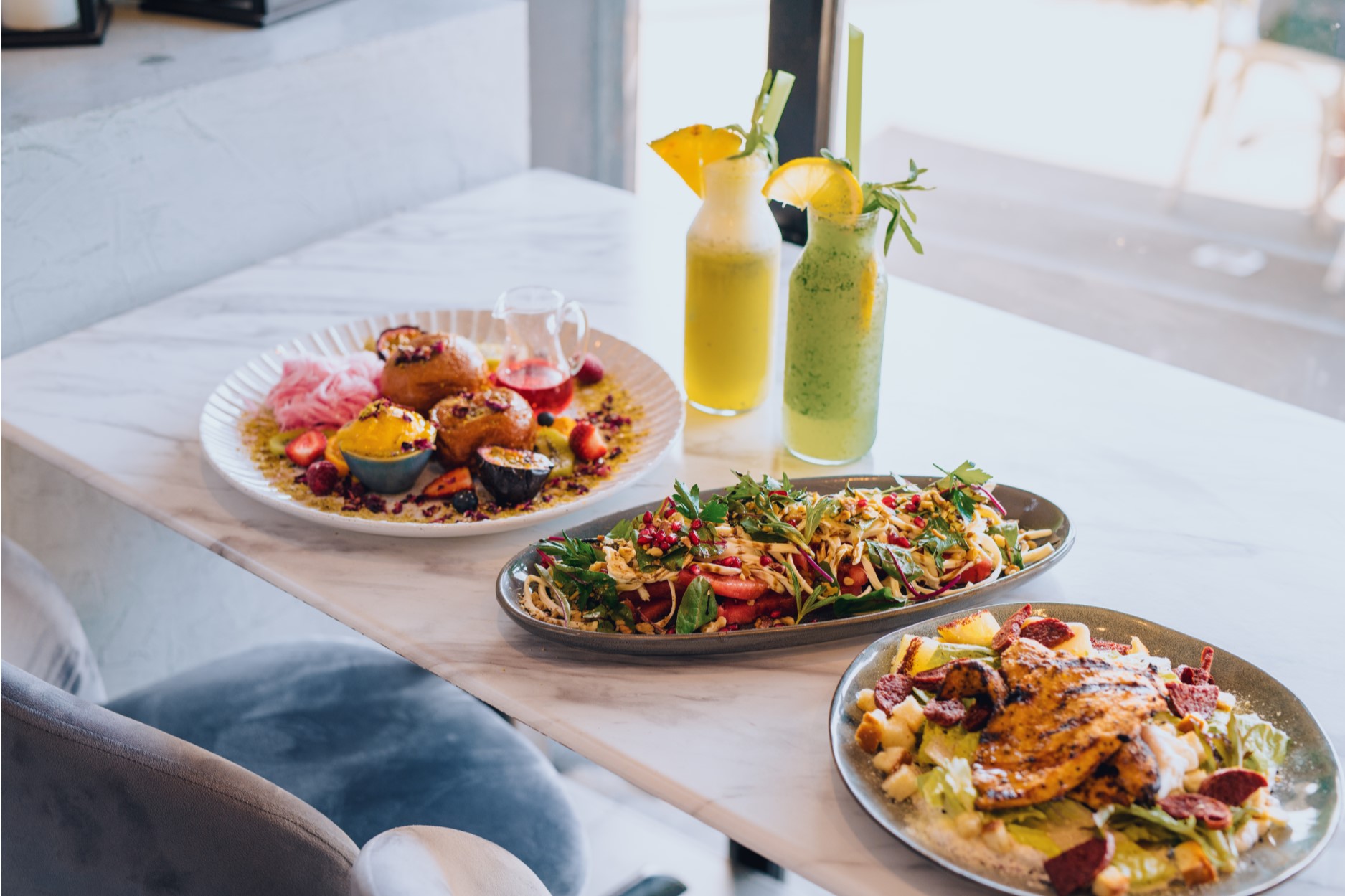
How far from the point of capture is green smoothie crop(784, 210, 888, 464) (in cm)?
125

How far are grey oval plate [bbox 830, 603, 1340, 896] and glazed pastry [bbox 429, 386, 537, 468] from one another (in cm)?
50

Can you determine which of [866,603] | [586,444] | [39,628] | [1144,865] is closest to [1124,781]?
[1144,865]

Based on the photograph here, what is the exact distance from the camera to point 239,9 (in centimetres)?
204

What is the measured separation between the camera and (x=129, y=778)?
92 centimetres

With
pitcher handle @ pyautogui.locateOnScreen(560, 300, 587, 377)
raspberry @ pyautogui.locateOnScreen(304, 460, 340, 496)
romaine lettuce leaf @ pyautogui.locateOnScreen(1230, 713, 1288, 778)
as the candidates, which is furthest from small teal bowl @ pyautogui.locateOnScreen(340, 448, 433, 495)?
romaine lettuce leaf @ pyautogui.locateOnScreen(1230, 713, 1288, 778)

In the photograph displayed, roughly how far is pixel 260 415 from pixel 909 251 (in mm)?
1823

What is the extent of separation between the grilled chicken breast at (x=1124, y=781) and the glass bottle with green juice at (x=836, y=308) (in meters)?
0.55

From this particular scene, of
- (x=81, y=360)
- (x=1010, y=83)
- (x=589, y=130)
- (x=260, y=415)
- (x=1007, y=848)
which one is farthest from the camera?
(x=589, y=130)

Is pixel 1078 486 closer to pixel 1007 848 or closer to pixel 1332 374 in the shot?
pixel 1007 848

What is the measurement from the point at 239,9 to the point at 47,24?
11.9 inches

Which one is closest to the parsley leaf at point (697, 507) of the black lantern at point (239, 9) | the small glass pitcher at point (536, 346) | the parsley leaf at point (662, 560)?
the parsley leaf at point (662, 560)

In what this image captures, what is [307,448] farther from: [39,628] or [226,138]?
[226,138]

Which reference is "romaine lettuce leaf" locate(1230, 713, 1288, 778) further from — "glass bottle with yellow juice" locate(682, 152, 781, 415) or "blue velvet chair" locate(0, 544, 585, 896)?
"glass bottle with yellow juice" locate(682, 152, 781, 415)

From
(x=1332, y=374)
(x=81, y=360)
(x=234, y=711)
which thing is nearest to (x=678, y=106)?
(x=1332, y=374)
